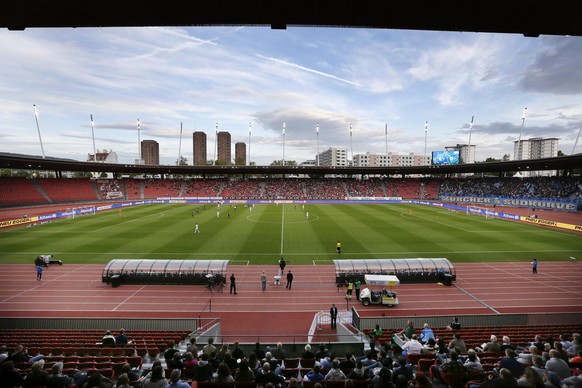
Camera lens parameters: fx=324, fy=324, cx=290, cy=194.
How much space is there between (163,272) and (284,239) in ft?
50.2

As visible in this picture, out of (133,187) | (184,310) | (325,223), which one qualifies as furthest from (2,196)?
(184,310)

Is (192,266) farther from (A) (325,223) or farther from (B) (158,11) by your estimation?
(A) (325,223)

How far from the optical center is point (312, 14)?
870 cm

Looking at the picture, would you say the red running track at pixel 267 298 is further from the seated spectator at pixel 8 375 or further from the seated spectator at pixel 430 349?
the seated spectator at pixel 8 375

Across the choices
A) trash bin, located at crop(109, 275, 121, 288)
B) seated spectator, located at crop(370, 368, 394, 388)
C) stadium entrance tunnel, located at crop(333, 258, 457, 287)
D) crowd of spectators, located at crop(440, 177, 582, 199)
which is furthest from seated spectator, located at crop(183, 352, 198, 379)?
crowd of spectators, located at crop(440, 177, 582, 199)

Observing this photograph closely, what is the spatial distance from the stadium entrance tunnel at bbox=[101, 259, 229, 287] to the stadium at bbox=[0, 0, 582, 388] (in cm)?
10

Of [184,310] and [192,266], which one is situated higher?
[192,266]

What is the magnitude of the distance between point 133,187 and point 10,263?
63.9m

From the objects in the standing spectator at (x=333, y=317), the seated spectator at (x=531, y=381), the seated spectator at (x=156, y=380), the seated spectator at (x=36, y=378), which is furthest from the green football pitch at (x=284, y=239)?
the seated spectator at (x=531, y=381)

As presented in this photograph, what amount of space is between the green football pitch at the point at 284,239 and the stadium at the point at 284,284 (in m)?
0.28

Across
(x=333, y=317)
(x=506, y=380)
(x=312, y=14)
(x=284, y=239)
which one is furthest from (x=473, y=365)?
(x=284, y=239)

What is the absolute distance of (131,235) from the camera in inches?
1462

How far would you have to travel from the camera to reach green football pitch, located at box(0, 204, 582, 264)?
28.9m

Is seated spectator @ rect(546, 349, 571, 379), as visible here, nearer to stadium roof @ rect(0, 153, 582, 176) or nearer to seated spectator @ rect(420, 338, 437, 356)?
seated spectator @ rect(420, 338, 437, 356)
